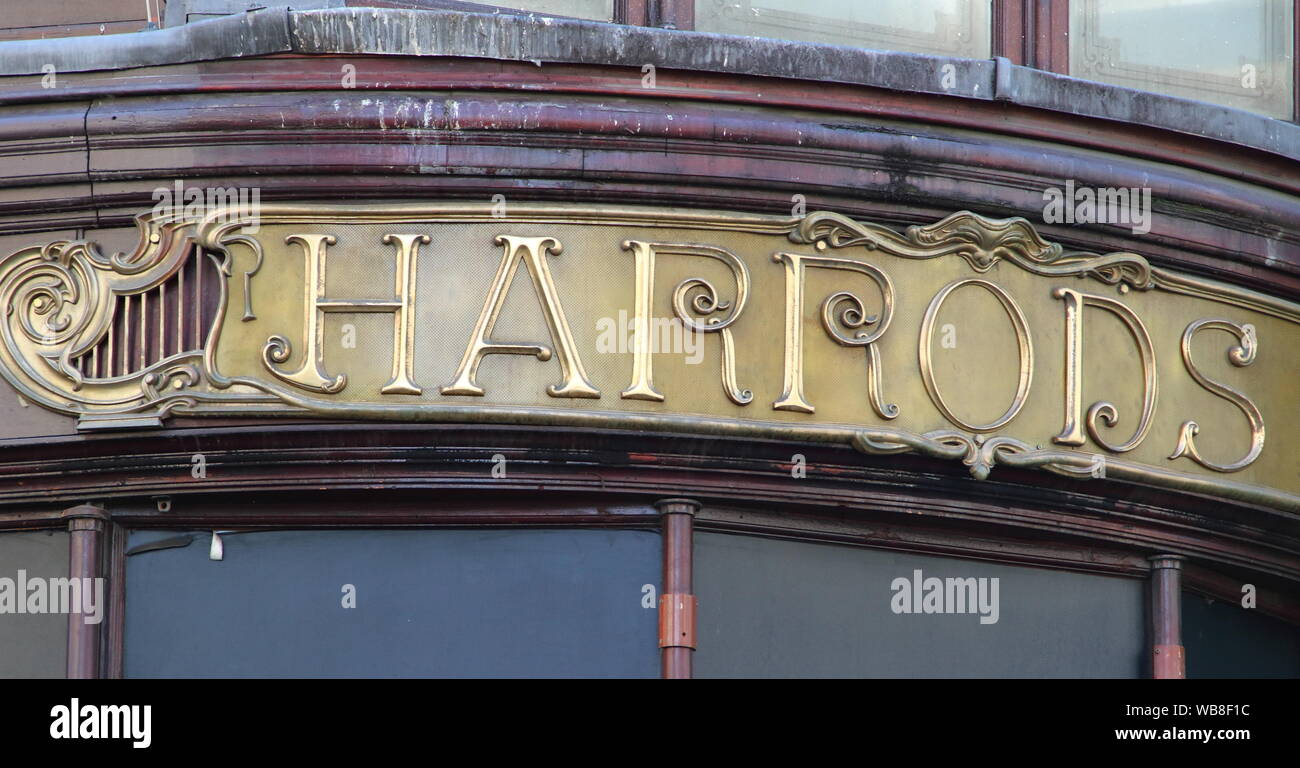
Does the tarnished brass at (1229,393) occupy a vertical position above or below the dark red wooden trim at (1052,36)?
below

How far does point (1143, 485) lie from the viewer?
8719mm

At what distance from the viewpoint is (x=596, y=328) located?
321 inches

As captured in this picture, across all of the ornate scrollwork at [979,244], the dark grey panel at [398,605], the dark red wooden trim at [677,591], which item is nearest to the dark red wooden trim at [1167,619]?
the ornate scrollwork at [979,244]

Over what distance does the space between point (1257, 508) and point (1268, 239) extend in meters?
1.15

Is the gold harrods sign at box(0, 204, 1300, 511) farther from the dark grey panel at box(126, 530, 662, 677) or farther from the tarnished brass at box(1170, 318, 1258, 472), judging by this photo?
the dark grey panel at box(126, 530, 662, 677)

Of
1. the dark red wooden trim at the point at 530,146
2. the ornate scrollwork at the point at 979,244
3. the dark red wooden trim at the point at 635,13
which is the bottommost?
the ornate scrollwork at the point at 979,244

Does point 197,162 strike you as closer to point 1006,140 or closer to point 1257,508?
point 1006,140

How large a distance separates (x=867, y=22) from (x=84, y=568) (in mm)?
3897

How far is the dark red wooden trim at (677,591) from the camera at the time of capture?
26.4ft

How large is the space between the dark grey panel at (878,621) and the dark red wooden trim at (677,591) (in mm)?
78

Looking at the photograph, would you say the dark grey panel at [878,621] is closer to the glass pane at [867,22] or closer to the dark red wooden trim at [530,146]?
the dark red wooden trim at [530,146]
